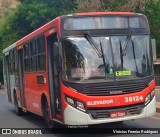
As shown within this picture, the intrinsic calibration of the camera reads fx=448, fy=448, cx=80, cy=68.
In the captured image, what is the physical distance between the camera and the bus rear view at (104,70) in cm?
1016

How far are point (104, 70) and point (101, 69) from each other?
7cm

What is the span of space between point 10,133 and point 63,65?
3.34m

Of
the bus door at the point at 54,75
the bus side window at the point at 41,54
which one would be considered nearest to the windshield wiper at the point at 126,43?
the bus door at the point at 54,75

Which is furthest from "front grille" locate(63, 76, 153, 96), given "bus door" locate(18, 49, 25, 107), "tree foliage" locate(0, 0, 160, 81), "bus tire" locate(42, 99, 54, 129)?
"tree foliage" locate(0, 0, 160, 81)

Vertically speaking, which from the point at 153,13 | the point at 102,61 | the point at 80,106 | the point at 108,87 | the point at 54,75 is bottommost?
the point at 80,106

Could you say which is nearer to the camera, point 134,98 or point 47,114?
point 134,98

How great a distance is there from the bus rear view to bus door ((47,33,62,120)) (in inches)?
24.4

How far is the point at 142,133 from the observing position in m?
11.1

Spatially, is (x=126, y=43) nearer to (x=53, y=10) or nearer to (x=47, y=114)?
(x=47, y=114)

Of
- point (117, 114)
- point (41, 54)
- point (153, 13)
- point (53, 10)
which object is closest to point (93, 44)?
point (117, 114)

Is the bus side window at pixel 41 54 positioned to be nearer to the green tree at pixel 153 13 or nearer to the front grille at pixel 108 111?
the front grille at pixel 108 111

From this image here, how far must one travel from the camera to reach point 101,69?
1036 cm

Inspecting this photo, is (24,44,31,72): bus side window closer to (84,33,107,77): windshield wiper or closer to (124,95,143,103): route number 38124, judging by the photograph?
(84,33,107,77): windshield wiper

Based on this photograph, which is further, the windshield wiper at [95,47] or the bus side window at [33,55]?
the bus side window at [33,55]
